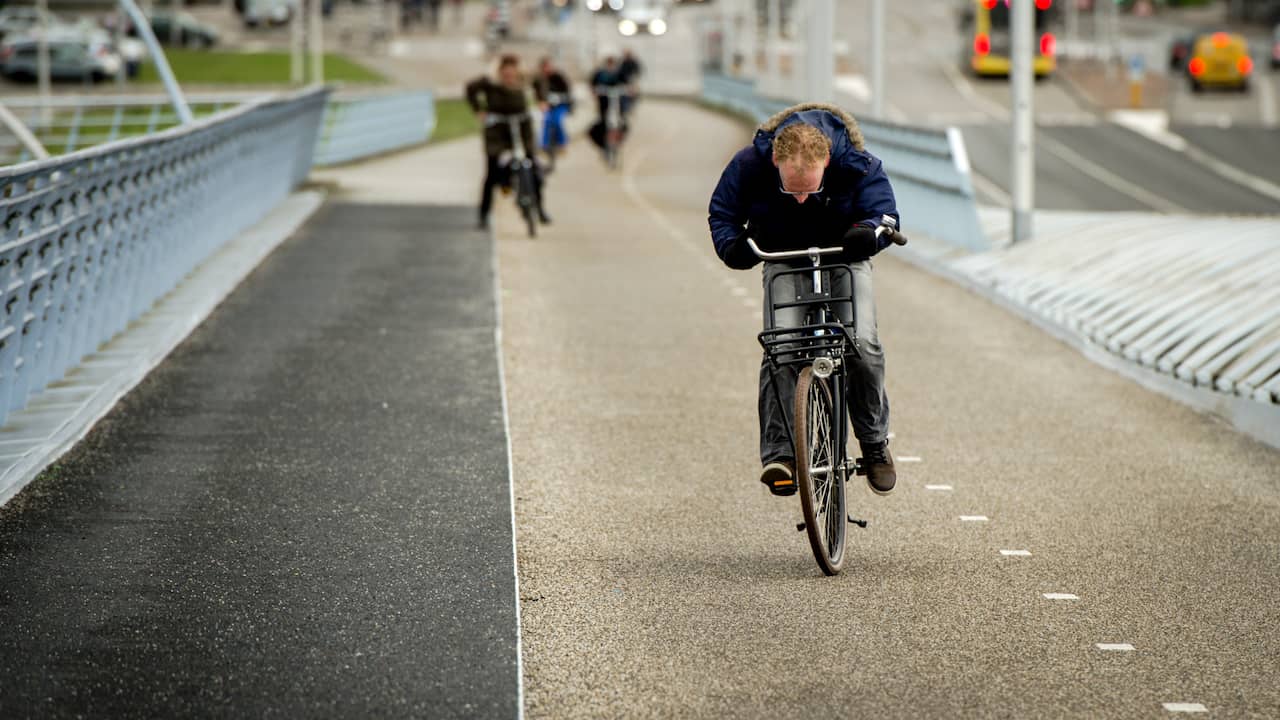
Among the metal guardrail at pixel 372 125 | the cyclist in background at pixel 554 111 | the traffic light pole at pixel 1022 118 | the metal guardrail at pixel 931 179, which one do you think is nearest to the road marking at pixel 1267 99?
the metal guardrail at pixel 372 125

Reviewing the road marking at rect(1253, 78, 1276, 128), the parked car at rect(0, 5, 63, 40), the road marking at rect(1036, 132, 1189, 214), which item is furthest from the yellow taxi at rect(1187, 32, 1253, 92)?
the parked car at rect(0, 5, 63, 40)

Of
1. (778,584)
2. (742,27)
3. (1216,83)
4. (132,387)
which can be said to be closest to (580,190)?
(132,387)

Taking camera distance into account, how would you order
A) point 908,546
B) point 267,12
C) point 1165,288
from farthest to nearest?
point 267,12
point 1165,288
point 908,546

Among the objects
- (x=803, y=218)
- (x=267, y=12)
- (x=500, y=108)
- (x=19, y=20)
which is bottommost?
(x=803, y=218)

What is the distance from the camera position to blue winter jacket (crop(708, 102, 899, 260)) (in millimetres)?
6875

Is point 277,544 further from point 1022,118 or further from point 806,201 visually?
point 1022,118

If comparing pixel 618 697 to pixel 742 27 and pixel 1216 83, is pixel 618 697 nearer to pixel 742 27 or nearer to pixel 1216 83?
pixel 1216 83

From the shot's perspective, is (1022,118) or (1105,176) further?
(1105,176)

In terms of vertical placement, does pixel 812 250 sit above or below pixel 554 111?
below

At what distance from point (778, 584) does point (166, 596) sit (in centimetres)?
207

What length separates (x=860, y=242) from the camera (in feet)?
22.2

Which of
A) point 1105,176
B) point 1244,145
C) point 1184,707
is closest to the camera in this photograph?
point 1184,707

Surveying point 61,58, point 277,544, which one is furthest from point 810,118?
point 61,58

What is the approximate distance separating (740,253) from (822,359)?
1.63 feet
